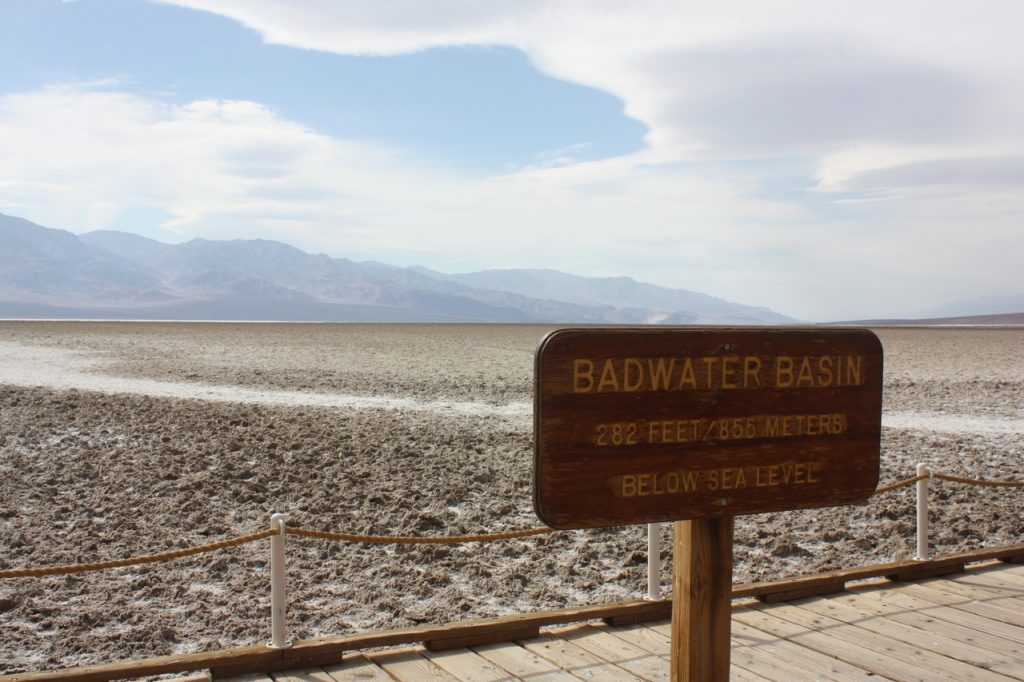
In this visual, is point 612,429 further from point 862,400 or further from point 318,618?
point 318,618

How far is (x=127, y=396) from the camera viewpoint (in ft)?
55.5

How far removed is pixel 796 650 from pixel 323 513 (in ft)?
21.4

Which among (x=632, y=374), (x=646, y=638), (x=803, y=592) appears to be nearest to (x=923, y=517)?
(x=803, y=592)

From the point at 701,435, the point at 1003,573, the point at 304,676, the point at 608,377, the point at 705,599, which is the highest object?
the point at 608,377

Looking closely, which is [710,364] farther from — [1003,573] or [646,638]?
[1003,573]

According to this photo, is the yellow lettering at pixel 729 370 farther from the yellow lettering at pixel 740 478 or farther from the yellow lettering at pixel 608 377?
the yellow lettering at pixel 608 377

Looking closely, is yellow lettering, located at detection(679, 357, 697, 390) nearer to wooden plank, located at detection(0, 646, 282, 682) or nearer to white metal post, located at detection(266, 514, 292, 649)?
white metal post, located at detection(266, 514, 292, 649)

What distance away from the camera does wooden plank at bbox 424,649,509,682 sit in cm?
462

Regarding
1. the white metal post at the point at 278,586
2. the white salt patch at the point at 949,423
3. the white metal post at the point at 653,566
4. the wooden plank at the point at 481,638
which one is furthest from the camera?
the white salt patch at the point at 949,423

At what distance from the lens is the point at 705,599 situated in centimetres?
358

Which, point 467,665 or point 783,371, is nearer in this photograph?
point 783,371

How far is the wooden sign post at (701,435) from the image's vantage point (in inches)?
122

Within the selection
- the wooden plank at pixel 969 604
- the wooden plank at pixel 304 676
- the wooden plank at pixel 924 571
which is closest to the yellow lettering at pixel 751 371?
the wooden plank at pixel 304 676

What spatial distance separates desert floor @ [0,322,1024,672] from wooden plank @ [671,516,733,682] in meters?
4.23
